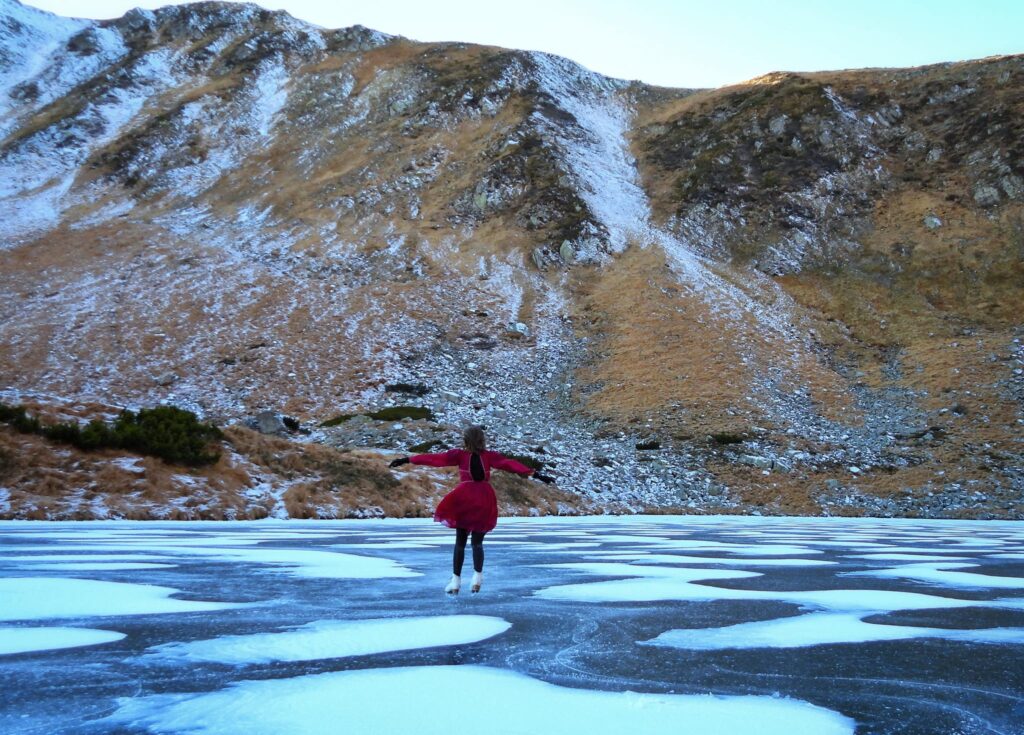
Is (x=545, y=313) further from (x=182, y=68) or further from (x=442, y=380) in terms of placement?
(x=182, y=68)

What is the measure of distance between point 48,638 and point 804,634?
13.0ft

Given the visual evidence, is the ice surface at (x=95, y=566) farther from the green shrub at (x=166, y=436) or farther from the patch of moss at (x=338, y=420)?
the patch of moss at (x=338, y=420)

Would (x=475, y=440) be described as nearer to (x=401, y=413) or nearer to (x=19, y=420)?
(x=19, y=420)

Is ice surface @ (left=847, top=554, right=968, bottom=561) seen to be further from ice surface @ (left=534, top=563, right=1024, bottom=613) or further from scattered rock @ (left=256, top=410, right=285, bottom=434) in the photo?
scattered rock @ (left=256, top=410, right=285, bottom=434)

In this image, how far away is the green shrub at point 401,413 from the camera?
32312mm

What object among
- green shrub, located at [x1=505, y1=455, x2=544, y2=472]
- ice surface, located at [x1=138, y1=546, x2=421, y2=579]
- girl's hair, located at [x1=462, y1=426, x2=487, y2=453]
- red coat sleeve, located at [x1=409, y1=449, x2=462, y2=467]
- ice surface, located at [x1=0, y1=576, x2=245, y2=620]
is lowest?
green shrub, located at [x1=505, y1=455, x2=544, y2=472]

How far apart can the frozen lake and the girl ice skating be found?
1.17 feet

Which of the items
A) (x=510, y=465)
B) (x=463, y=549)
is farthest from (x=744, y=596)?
(x=463, y=549)

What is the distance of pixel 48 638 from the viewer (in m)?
3.86

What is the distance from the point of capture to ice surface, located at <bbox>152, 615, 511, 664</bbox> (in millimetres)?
3582

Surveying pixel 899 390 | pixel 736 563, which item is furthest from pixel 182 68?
pixel 736 563

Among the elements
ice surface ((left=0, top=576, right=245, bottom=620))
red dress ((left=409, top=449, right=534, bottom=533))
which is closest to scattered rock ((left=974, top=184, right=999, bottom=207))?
red dress ((left=409, top=449, right=534, bottom=533))

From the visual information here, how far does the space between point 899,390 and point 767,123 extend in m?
33.0

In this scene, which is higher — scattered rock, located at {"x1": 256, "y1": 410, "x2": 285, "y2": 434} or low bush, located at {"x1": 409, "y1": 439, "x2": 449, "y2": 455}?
scattered rock, located at {"x1": 256, "y1": 410, "x2": 285, "y2": 434}
